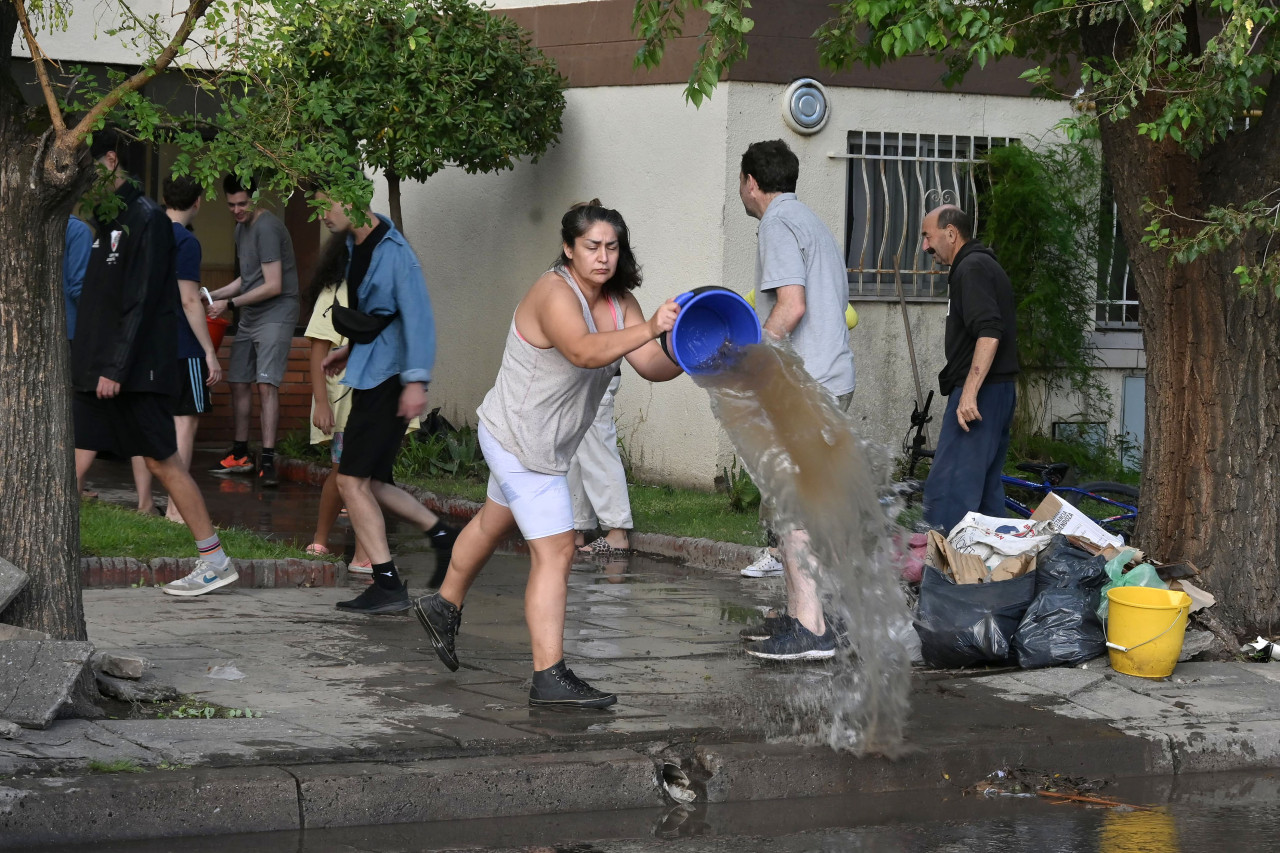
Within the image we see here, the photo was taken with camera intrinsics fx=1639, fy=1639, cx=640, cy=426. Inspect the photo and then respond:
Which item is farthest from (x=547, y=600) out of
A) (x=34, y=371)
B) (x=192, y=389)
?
(x=192, y=389)

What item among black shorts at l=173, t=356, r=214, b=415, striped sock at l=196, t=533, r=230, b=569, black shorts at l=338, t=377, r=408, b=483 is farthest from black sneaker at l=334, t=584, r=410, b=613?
black shorts at l=173, t=356, r=214, b=415

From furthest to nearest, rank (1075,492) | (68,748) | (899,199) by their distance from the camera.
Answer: (899,199), (1075,492), (68,748)

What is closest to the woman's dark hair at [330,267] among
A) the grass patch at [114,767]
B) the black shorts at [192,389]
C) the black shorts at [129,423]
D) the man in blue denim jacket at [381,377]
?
the man in blue denim jacket at [381,377]

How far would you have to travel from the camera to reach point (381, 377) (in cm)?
751

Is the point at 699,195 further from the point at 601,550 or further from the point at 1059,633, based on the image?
the point at 1059,633

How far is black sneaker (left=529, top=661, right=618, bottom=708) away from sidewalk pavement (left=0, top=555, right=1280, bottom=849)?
85 millimetres

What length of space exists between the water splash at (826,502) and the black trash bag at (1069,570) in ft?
3.89

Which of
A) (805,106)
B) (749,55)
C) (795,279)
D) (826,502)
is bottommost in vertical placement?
(826,502)

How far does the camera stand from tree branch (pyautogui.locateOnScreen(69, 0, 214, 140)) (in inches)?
212

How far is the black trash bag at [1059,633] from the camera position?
6.82 m

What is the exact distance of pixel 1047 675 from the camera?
21.9ft

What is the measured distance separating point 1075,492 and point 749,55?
405 cm

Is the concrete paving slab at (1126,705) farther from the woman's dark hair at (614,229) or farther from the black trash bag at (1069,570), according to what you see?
the woman's dark hair at (614,229)

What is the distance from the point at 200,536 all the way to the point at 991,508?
4.01 metres
